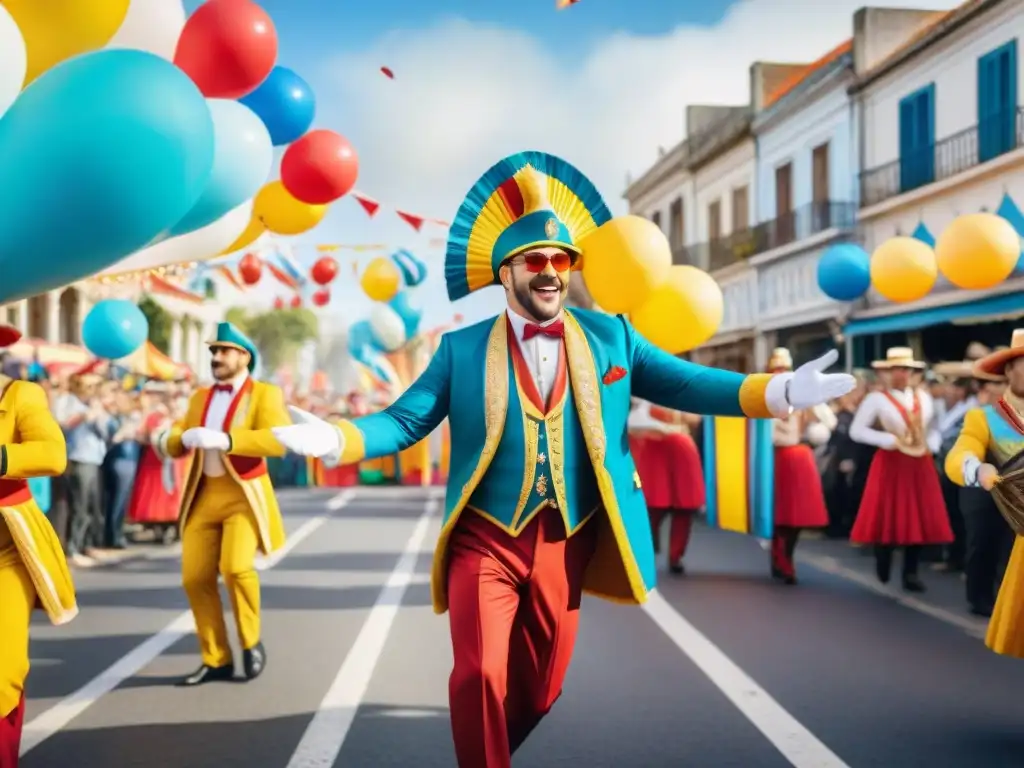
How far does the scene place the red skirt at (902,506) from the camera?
9922 millimetres

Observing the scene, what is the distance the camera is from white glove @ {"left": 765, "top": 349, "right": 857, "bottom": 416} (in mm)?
4188

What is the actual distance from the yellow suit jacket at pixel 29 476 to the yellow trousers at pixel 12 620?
25mm

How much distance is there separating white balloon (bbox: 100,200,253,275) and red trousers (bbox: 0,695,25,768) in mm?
2887

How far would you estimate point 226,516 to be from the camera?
272 inches

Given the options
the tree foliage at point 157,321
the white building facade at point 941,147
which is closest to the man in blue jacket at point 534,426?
the white building facade at point 941,147

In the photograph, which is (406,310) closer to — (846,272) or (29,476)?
(846,272)

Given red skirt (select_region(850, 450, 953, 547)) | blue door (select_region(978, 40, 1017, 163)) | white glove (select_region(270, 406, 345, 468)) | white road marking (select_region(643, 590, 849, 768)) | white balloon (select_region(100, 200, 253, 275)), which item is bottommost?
white road marking (select_region(643, 590, 849, 768))

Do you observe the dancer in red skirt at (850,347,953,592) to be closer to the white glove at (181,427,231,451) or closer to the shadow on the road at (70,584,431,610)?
the shadow on the road at (70,584,431,610)

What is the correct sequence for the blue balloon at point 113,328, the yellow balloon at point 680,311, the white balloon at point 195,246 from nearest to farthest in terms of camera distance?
the white balloon at point 195,246, the yellow balloon at point 680,311, the blue balloon at point 113,328

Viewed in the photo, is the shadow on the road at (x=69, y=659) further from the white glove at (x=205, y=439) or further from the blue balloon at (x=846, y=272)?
the blue balloon at (x=846, y=272)

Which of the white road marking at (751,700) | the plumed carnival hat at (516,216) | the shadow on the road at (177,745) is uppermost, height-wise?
the plumed carnival hat at (516,216)

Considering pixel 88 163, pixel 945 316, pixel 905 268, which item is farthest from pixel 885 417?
pixel 945 316

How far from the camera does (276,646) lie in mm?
7887

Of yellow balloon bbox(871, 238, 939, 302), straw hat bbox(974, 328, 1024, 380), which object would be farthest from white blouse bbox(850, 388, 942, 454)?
straw hat bbox(974, 328, 1024, 380)
